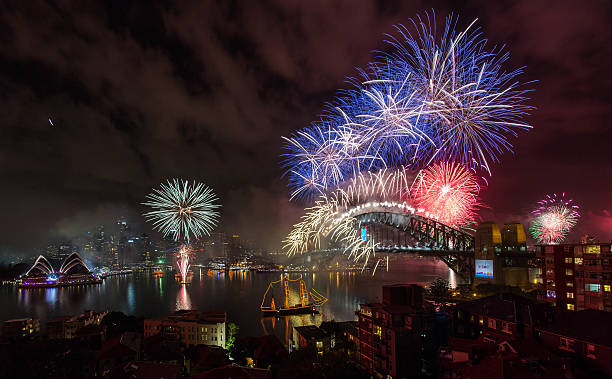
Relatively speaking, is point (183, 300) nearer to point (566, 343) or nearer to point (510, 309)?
point (510, 309)

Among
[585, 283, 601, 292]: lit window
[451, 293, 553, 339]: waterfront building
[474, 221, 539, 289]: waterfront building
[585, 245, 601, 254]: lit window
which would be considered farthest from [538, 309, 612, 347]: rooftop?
[474, 221, 539, 289]: waterfront building

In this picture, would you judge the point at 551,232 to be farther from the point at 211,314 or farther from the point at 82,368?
the point at 82,368

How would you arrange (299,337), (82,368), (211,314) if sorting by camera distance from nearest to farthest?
(82,368)
(299,337)
(211,314)

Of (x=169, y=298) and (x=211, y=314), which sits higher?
(x=211, y=314)

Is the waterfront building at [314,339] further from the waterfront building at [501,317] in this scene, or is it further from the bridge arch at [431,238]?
the bridge arch at [431,238]

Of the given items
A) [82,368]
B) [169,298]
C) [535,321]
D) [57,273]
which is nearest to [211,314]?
[82,368]

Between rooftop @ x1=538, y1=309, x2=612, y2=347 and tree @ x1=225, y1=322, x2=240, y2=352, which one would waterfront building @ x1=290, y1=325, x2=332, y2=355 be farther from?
rooftop @ x1=538, y1=309, x2=612, y2=347
